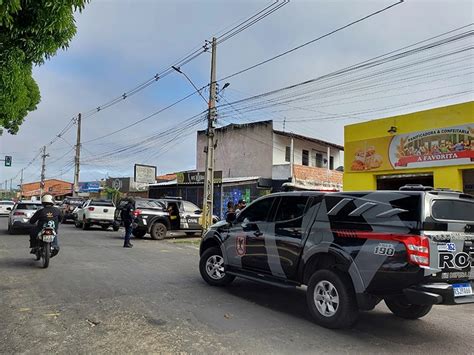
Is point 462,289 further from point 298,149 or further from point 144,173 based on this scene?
point 144,173

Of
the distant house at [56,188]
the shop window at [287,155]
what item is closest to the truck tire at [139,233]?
the shop window at [287,155]

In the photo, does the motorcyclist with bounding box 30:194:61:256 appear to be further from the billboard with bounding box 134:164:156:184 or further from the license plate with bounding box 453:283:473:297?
the billboard with bounding box 134:164:156:184

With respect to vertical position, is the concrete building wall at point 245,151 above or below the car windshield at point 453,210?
above

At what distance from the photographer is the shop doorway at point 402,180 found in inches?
652

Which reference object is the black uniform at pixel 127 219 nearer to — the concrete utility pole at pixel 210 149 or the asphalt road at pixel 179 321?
the concrete utility pole at pixel 210 149

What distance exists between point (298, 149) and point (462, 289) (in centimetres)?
2599

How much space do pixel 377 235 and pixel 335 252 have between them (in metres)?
0.69

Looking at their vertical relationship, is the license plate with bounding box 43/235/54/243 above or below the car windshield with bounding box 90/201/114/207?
below

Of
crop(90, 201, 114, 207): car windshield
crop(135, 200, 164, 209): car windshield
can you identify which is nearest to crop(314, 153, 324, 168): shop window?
crop(90, 201, 114, 207): car windshield

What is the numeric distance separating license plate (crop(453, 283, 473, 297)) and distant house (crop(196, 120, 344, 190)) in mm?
21236

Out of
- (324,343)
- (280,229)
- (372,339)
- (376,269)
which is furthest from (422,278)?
(280,229)

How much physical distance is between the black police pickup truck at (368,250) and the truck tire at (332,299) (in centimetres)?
1

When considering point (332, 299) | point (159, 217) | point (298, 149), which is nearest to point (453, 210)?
point (332, 299)

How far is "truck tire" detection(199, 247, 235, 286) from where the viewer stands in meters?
8.47
